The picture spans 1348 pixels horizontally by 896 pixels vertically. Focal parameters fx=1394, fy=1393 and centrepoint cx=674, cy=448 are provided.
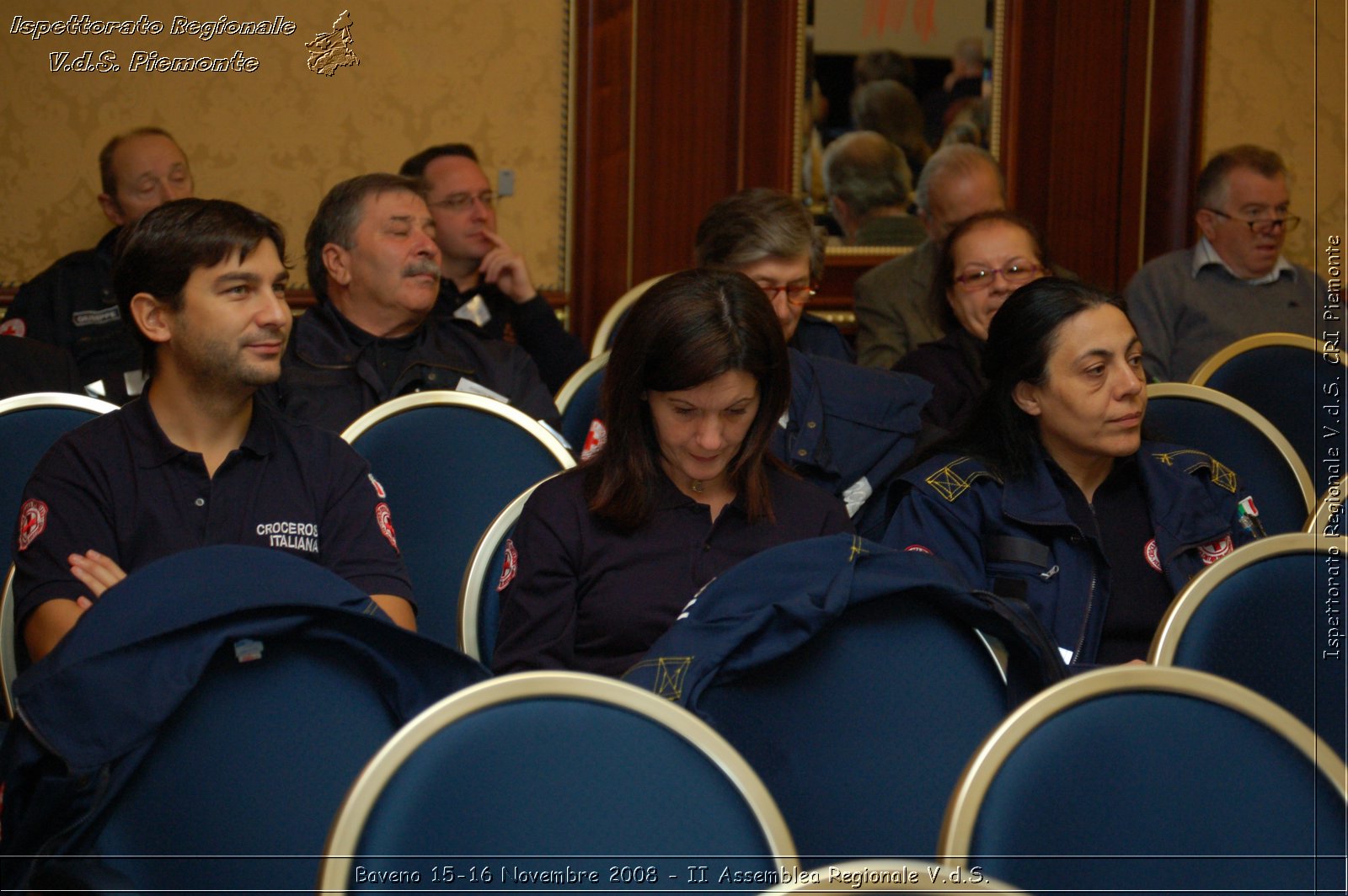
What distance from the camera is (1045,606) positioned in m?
2.16

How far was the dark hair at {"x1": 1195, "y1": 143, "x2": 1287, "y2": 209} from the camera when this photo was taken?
13.6 feet

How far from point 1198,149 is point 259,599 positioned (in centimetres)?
441

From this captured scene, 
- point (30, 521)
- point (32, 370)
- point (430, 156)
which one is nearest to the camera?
point (30, 521)

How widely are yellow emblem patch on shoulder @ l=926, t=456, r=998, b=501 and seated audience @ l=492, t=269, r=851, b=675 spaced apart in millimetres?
182

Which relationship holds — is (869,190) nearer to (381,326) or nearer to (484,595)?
(381,326)

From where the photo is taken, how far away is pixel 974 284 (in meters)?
3.13

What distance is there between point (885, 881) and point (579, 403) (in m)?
2.19

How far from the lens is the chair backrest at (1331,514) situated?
6.95 ft

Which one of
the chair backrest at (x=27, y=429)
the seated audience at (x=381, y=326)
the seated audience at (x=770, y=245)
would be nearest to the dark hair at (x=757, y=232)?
the seated audience at (x=770, y=245)

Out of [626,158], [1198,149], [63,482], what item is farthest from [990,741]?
[1198,149]

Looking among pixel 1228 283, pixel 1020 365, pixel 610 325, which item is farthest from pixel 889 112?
pixel 1020 365

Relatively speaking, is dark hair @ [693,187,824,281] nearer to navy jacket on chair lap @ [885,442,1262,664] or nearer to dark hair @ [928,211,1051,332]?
dark hair @ [928,211,1051,332]

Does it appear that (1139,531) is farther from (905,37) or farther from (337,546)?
(905,37)

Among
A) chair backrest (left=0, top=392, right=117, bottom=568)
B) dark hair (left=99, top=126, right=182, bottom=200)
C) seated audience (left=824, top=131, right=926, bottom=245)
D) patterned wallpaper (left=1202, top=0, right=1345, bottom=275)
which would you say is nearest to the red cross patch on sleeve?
chair backrest (left=0, top=392, right=117, bottom=568)
